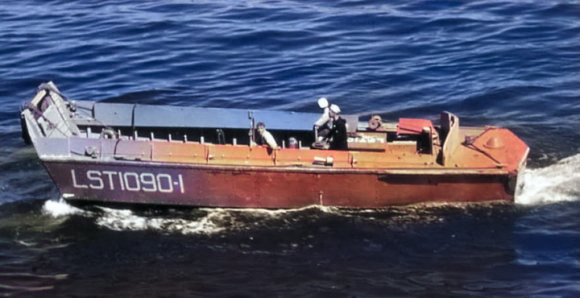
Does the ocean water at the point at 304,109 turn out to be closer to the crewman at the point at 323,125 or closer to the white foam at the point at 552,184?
the white foam at the point at 552,184

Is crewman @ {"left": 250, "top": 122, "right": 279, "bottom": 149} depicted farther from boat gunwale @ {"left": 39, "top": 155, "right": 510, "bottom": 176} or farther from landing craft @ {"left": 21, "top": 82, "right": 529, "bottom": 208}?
boat gunwale @ {"left": 39, "top": 155, "right": 510, "bottom": 176}

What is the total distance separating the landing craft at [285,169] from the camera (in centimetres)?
1390

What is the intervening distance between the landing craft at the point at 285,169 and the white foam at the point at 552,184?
3.21ft

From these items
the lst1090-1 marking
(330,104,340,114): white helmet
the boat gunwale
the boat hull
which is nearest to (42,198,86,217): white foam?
the boat hull

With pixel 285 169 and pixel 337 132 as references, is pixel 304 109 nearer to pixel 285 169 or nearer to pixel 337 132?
pixel 337 132

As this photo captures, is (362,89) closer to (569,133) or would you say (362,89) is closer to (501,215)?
(569,133)

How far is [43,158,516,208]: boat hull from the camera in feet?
45.6

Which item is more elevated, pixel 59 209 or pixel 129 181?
pixel 129 181

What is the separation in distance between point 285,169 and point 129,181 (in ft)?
10.2

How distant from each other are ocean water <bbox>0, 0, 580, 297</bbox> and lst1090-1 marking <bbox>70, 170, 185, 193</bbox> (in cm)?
75

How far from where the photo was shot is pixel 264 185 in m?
14.1

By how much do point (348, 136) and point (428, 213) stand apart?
221 centimetres

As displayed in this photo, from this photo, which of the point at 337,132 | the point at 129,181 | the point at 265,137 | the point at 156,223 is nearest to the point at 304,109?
the point at 337,132

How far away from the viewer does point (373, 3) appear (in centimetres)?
2986
